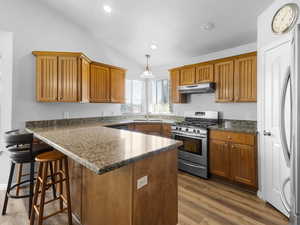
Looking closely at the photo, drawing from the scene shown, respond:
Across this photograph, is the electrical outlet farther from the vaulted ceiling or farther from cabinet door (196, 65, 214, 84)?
cabinet door (196, 65, 214, 84)

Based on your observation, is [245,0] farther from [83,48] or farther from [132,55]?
[83,48]

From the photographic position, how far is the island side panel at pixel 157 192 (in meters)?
1.16

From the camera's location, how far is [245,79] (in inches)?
110

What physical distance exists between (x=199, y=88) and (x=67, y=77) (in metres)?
2.64

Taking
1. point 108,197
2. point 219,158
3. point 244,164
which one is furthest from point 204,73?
point 108,197

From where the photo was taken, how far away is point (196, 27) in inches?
113

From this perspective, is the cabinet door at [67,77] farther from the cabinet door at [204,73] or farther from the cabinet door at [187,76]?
the cabinet door at [204,73]

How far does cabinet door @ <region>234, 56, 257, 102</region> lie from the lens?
2.70 meters

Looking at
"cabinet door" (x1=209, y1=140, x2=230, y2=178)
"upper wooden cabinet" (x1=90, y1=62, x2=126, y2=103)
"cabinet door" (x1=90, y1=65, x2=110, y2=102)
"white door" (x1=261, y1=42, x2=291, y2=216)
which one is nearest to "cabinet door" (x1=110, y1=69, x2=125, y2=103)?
"upper wooden cabinet" (x1=90, y1=62, x2=126, y2=103)

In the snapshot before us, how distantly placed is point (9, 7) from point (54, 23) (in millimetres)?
655

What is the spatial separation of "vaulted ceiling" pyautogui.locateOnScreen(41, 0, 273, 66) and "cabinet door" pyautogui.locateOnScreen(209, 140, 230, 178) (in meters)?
2.02

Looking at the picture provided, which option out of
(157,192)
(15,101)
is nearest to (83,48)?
(15,101)

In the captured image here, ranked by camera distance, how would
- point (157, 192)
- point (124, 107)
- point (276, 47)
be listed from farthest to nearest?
point (124, 107) < point (276, 47) < point (157, 192)

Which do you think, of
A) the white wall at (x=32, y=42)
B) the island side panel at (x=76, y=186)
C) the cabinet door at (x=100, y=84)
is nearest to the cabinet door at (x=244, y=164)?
the island side panel at (x=76, y=186)
